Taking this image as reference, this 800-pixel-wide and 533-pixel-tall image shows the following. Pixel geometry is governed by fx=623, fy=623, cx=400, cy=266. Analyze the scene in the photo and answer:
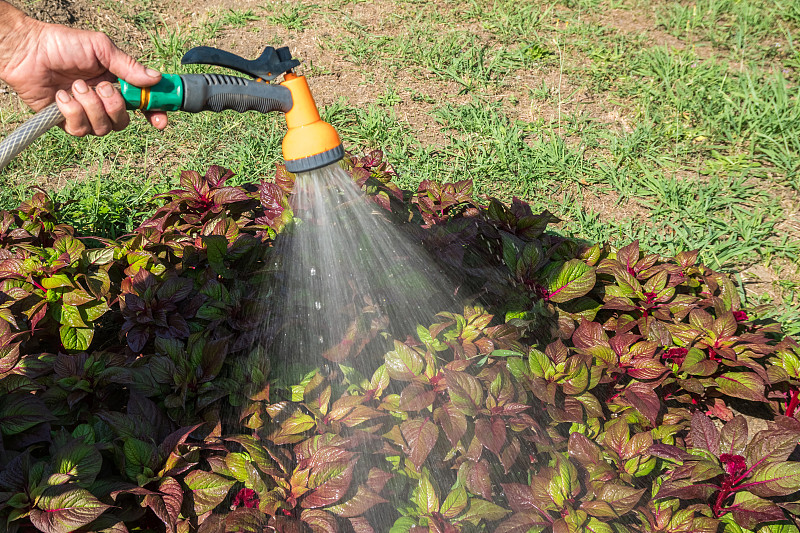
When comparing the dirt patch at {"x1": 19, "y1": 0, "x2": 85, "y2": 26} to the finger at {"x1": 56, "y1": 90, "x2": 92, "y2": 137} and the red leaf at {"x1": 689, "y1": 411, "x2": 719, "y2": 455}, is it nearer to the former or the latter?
the finger at {"x1": 56, "y1": 90, "x2": 92, "y2": 137}

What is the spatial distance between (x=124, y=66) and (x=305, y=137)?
2.23ft

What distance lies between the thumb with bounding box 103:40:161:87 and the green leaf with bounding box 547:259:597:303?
1212 mm

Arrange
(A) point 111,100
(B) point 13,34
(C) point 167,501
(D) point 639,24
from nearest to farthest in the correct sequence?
(C) point 167,501 → (A) point 111,100 → (B) point 13,34 → (D) point 639,24

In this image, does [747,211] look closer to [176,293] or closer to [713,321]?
[713,321]

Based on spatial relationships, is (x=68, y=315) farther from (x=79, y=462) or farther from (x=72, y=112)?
(x=79, y=462)

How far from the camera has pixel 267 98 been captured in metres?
1.46

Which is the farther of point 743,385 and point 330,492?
point 743,385

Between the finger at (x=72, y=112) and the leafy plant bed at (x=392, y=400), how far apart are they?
0.45 meters

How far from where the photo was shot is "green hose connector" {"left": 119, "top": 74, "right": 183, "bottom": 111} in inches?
58.6

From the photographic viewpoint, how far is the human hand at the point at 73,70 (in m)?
1.61

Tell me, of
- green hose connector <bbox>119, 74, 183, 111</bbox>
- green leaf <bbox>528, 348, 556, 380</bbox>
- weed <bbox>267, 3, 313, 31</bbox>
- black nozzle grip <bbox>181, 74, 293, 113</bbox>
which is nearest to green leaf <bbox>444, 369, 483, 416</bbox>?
green leaf <bbox>528, 348, 556, 380</bbox>

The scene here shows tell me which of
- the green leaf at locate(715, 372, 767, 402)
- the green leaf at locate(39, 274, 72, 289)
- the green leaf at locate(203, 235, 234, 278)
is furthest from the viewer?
the green leaf at locate(203, 235, 234, 278)

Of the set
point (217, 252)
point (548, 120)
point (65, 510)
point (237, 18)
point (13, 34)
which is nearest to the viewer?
point (65, 510)

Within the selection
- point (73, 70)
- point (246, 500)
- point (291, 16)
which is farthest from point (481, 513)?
point (291, 16)
